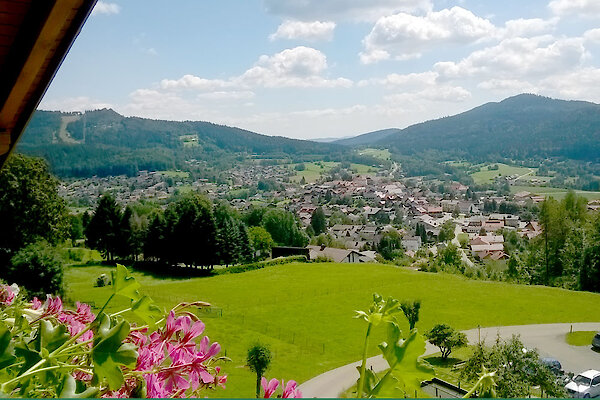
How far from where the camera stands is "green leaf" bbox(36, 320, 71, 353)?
518mm

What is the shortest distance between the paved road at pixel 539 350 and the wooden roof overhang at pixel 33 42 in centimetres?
1124

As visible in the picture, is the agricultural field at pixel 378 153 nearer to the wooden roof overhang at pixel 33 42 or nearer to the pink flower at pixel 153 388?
the wooden roof overhang at pixel 33 42

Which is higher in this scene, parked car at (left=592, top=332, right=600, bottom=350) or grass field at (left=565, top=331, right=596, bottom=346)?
parked car at (left=592, top=332, right=600, bottom=350)

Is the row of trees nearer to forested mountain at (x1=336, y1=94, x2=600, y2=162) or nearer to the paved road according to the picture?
the paved road

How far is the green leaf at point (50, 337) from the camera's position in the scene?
20.4 inches

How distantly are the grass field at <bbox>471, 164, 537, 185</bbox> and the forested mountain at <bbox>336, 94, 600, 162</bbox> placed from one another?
49.3 ft

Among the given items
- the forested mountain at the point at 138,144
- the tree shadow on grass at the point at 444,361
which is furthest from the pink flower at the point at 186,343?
the forested mountain at the point at 138,144

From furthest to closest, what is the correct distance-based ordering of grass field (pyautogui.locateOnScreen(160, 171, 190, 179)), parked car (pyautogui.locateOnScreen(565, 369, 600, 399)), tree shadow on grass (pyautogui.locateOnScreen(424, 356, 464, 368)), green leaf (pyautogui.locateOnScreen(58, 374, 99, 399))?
grass field (pyautogui.locateOnScreen(160, 171, 190, 179))
tree shadow on grass (pyautogui.locateOnScreen(424, 356, 464, 368))
parked car (pyautogui.locateOnScreen(565, 369, 600, 399))
green leaf (pyautogui.locateOnScreen(58, 374, 99, 399))

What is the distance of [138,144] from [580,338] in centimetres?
10724

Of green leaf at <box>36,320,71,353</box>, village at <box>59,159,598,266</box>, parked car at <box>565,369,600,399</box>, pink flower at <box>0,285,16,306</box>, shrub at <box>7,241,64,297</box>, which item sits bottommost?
village at <box>59,159,598,266</box>

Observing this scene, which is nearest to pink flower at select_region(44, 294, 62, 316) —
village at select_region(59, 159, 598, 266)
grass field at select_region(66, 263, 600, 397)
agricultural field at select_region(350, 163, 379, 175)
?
grass field at select_region(66, 263, 600, 397)

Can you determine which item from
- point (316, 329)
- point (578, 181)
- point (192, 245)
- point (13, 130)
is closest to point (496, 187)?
point (578, 181)

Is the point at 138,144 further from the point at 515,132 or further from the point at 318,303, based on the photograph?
the point at 515,132

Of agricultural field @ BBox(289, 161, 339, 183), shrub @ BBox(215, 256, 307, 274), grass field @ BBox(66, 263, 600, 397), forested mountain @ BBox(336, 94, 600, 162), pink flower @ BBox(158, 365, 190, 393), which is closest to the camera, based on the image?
pink flower @ BBox(158, 365, 190, 393)
